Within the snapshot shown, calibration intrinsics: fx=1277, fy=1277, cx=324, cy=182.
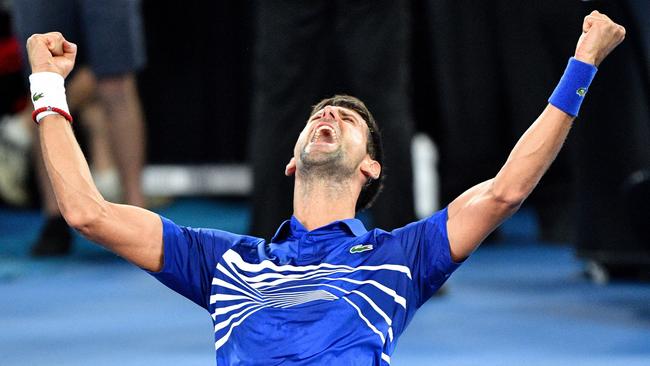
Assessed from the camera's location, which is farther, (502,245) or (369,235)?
(502,245)

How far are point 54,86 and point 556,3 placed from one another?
3209 mm

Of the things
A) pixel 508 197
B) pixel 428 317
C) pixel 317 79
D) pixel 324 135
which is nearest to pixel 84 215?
pixel 324 135

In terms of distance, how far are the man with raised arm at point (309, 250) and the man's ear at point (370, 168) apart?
15 cm

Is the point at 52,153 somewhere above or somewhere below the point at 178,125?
above

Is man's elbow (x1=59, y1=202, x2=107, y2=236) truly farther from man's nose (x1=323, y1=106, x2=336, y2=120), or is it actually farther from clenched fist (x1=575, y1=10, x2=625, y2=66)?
clenched fist (x1=575, y1=10, x2=625, y2=66)

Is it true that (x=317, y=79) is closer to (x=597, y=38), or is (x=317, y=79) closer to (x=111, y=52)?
(x=111, y=52)

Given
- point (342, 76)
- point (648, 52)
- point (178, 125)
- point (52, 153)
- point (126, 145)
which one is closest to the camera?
point (52, 153)

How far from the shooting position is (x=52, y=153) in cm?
245

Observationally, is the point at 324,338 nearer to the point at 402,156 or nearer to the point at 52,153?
the point at 52,153

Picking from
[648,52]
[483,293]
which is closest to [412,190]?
[483,293]

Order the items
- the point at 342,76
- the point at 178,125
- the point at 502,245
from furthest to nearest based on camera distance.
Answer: the point at 178,125 < the point at 342,76 < the point at 502,245

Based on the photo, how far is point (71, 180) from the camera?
2.45 m

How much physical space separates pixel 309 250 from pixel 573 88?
627mm

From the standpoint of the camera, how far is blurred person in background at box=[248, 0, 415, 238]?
4195 mm
